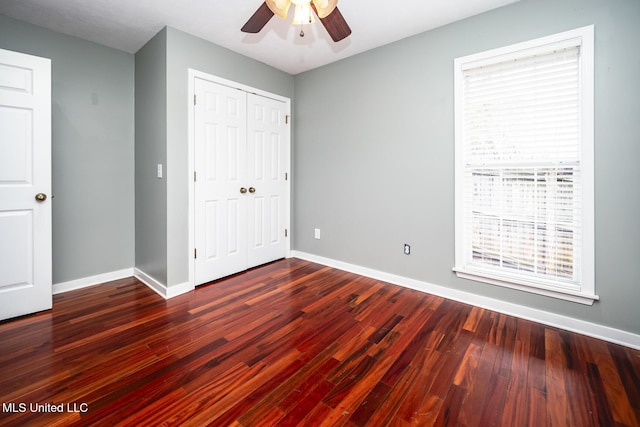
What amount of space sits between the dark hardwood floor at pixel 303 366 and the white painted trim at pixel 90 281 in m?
0.36

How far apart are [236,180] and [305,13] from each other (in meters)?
2.03

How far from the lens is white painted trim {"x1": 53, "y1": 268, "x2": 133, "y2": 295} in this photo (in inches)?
111

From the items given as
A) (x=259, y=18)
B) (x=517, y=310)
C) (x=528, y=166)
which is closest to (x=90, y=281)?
(x=259, y=18)

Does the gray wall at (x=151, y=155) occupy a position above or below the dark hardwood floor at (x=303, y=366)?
above

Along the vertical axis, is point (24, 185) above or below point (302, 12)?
below

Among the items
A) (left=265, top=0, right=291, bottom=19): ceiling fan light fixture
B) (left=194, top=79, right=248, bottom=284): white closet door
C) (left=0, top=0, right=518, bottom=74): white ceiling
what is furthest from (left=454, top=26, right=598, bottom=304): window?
(left=194, top=79, right=248, bottom=284): white closet door

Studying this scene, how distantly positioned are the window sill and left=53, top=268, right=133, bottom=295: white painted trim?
139 inches

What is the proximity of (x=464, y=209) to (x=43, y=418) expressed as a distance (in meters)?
3.06

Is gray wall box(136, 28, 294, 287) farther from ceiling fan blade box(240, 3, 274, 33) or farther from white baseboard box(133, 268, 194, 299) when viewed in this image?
ceiling fan blade box(240, 3, 274, 33)

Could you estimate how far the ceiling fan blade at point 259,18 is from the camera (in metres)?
1.77

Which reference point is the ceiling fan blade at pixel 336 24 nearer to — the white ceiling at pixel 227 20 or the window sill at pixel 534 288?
the white ceiling at pixel 227 20

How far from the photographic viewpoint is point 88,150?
117 inches

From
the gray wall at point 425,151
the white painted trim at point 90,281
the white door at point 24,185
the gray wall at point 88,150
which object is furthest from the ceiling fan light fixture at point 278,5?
the white painted trim at point 90,281

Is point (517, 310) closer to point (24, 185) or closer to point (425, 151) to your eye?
point (425, 151)
